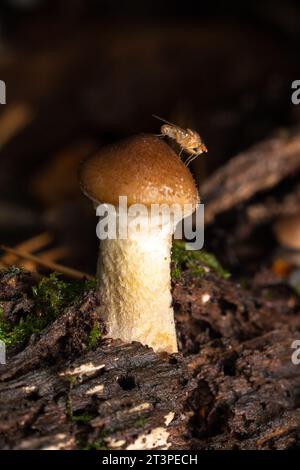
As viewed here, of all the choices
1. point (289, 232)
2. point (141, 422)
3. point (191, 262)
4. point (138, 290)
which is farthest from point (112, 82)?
point (141, 422)

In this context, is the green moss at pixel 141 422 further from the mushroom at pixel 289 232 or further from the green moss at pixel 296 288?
the mushroom at pixel 289 232

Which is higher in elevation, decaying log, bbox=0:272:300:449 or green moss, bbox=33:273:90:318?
green moss, bbox=33:273:90:318

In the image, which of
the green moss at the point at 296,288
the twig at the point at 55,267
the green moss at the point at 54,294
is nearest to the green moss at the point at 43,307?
the green moss at the point at 54,294

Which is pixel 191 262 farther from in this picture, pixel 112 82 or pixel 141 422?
pixel 112 82

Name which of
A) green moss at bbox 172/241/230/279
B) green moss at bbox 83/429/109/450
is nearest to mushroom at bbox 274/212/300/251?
green moss at bbox 172/241/230/279

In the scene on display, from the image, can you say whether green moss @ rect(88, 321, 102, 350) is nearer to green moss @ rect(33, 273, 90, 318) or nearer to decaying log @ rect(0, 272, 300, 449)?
decaying log @ rect(0, 272, 300, 449)

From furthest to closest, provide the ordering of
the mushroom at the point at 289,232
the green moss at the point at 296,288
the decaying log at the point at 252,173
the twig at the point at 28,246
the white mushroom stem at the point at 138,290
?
the mushroom at the point at 289,232 < the decaying log at the point at 252,173 < the green moss at the point at 296,288 < the twig at the point at 28,246 < the white mushroom stem at the point at 138,290
